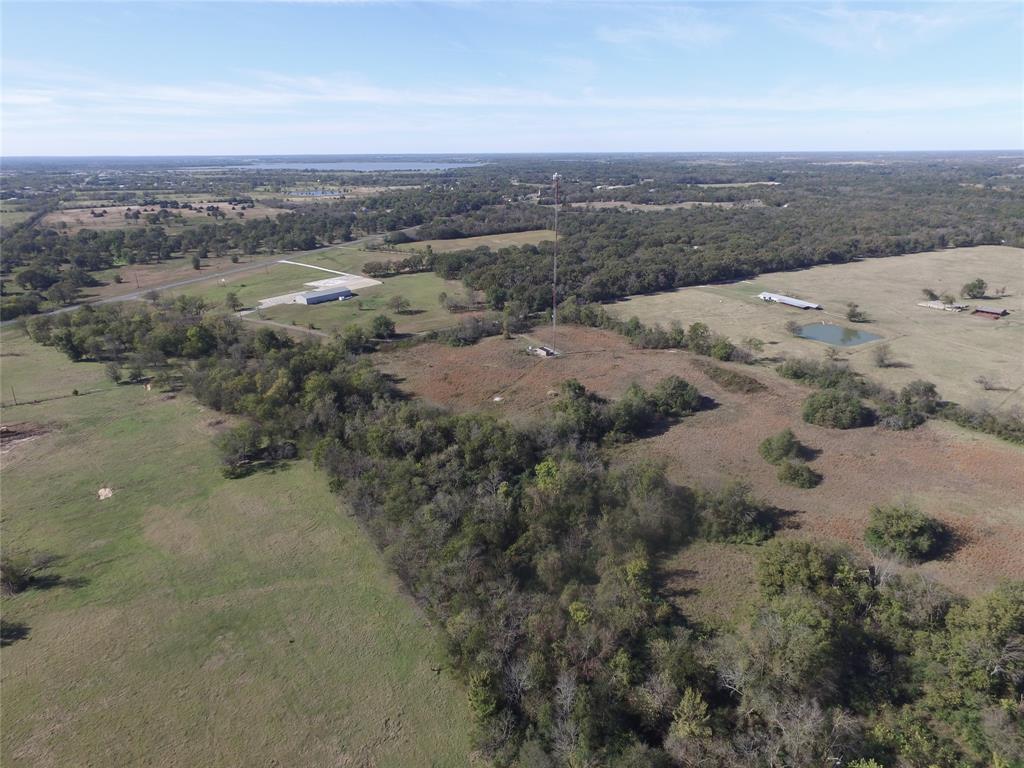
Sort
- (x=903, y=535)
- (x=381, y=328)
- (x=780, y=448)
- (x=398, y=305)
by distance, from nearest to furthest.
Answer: (x=903, y=535), (x=780, y=448), (x=381, y=328), (x=398, y=305)

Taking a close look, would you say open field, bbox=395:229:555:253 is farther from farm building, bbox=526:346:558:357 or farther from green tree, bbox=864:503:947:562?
green tree, bbox=864:503:947:562

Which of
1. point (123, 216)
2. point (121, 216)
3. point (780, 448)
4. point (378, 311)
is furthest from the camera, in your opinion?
point (121, 216)

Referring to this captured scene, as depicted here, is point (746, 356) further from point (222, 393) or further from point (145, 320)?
point (145, 320)

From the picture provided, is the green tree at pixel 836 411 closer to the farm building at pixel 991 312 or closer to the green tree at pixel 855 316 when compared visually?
the green tree at pixel 855 316

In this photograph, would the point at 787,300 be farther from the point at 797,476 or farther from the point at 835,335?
Answer: the point at 797,476

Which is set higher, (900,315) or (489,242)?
(489,242)

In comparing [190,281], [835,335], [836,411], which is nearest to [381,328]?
[836,411]
